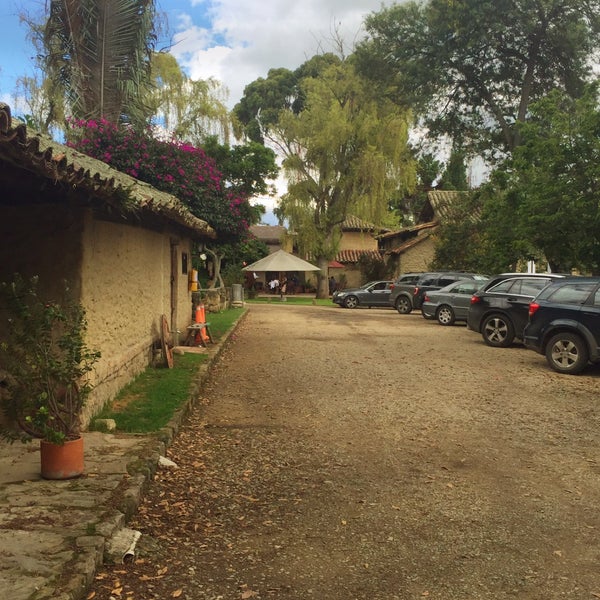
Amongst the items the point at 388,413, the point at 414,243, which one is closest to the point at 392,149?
the point at 414,243

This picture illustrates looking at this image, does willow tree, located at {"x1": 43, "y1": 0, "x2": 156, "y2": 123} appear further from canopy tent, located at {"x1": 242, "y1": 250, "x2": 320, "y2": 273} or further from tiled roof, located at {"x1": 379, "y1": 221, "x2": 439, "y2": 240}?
tiled roof, located at {"x1": 379, "y1": 221, "x2": 439, "y2": 240}

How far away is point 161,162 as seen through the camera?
53.2 ft

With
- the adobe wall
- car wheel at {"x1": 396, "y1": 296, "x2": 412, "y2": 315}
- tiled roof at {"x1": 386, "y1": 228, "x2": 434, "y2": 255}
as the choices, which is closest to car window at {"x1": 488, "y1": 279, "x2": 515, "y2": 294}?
the adobe wall

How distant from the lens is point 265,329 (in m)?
19.4

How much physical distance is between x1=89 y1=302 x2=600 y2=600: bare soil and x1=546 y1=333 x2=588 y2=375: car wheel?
454 mm

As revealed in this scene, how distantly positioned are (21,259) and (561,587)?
584cm

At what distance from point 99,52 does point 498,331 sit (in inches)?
473

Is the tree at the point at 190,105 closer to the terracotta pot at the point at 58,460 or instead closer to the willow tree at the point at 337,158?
the willow tree at the point at 337,158

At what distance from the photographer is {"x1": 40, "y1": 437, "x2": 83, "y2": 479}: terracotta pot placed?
15.9 ft

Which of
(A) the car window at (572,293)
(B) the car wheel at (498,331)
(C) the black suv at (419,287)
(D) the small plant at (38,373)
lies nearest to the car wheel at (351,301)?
(C) the black suv at (419,287)

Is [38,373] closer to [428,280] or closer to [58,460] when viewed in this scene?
[58,460]

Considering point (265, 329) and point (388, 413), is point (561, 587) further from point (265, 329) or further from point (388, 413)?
point (265, 329)

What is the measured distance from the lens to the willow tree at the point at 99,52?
15102 millimetres

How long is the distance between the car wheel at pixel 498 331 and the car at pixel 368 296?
17.4 meters
